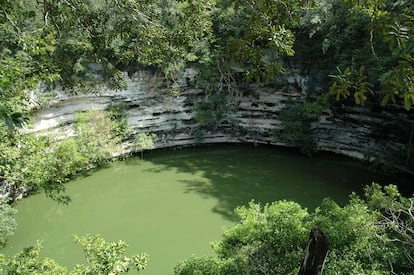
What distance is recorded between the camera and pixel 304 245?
3.97 meters

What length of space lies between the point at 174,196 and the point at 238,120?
3495 mm

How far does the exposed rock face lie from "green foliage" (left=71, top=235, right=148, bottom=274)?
5.96 m

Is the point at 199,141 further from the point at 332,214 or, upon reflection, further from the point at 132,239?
the point at 332,214

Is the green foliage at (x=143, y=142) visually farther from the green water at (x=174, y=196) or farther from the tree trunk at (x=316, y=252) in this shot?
the tree trunk at (x=316, y=252)

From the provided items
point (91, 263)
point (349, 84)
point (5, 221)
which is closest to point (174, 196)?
point (5, 221)

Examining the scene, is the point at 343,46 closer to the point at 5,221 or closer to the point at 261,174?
the point at 261,174

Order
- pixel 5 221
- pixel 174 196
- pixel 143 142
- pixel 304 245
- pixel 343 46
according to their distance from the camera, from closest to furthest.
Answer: pixel 304 245, pixel 5 221, pixel 174 196, pixel 343 46, pixel 143 142

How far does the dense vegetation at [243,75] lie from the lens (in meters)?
2.03

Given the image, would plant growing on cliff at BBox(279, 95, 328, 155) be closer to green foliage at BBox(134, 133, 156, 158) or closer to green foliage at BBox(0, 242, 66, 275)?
green foliage at BBox(134, 133, 156, 158)

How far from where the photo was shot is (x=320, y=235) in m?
2.18

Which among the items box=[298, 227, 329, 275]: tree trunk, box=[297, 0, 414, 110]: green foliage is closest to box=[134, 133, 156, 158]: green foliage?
box=[297, 0, 414, 110]: green foliage

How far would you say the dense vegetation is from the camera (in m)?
2.03

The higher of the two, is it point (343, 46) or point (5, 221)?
point (343, 46)

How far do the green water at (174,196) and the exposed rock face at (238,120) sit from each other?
1.29ft
